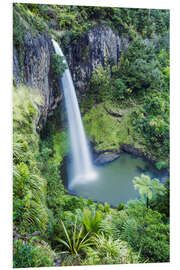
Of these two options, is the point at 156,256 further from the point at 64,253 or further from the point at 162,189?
the point at 64,253

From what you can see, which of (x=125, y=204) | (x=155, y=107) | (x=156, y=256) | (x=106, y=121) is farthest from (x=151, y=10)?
(x=156, y=256)

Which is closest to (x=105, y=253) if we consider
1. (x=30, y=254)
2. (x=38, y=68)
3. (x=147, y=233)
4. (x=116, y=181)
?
(x=147, y=233)

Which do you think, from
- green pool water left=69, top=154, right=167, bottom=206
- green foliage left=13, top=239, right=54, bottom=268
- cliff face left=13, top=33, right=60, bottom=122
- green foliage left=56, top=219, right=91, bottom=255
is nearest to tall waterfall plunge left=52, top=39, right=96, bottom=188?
green pool water left=69, top=154, right=167, bottom=206

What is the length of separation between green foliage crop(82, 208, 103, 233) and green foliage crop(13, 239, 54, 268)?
74 centimetres

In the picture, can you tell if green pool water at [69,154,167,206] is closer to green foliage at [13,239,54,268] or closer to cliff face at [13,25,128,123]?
green foliage at [13,239,54,268]

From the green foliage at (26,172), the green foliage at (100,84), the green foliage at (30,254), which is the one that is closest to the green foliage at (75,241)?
the green foliage at (30,254)

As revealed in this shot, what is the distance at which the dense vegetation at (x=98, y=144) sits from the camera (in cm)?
364

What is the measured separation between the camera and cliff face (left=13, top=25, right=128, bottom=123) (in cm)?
423

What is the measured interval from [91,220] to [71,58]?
3.14m

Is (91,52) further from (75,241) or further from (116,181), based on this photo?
(75,241)

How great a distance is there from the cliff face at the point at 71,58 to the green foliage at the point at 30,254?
2170 millimetres

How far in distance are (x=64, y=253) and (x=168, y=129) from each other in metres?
2.99

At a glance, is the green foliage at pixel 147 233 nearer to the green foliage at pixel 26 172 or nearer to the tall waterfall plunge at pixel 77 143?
the tall waterfall plunge at pixel 77 143

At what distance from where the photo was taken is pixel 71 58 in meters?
4.93
